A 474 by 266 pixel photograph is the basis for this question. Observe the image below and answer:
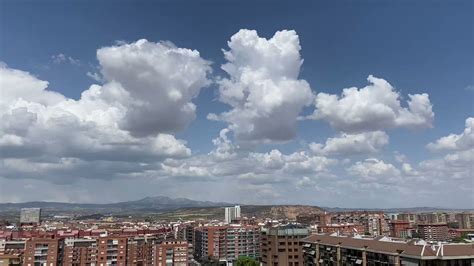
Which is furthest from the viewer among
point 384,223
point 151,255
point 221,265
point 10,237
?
point 384,223

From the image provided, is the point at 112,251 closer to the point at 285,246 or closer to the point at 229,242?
the point at 285,246

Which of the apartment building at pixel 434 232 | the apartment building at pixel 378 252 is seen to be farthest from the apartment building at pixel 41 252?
the apartment building at pixel 434 232

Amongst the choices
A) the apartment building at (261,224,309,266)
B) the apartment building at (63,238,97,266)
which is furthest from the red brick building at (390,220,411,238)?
the apartment building at (63,238,97,266)

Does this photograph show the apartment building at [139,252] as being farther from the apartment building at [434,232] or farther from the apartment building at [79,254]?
the apartment building at [434,232]

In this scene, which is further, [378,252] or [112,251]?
[112,251]

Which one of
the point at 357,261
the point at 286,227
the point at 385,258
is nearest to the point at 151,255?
the point at 286,227

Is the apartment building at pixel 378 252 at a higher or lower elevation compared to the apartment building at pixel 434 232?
higher

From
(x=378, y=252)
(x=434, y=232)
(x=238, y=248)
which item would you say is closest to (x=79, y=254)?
(x=238, y=248)

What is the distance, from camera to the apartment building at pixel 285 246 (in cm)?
8644

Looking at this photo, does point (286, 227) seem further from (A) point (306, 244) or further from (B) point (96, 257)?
(B) point (96, 257)

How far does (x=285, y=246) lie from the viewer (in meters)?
87.2

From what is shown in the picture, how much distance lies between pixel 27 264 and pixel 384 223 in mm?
136498

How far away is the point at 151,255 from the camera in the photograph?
10106 cm

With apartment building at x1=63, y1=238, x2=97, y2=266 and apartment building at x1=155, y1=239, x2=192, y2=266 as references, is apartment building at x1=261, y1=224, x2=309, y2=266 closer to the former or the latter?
apartment building at x1=155, y1=239, x2=192, y2=266
